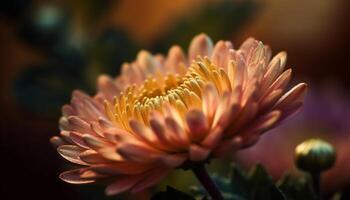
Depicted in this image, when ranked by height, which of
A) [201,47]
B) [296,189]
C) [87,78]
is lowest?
[296,189]

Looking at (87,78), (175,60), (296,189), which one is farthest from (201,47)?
(87,78)

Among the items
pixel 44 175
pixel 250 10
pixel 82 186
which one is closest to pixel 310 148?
pixel 82 186

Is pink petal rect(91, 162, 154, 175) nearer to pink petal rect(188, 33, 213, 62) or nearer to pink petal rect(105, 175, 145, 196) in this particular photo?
pink petal rect(105, 175, 145, 196)

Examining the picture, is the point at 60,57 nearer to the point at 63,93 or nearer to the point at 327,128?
the point at 63,93

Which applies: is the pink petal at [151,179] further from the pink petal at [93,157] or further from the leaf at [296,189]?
the leaf at [296,189]

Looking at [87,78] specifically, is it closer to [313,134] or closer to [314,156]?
[313,134]

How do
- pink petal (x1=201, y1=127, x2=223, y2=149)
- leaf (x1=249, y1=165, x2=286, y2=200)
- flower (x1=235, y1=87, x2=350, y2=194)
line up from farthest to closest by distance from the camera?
flower (x1=235, y1=87, x2=350, y2=194), leaf (x1=249, y1=165, x2=286, y2=200), pink petal (x1=201, y1=127, x2=223, y2=149)

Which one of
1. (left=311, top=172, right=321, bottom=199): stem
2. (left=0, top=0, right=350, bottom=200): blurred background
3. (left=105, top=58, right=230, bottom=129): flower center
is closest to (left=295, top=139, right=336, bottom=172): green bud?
(left=311, top=172, right=321, bottom=199): stem

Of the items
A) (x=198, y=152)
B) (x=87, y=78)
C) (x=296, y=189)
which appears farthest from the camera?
(x=87, y=78)
